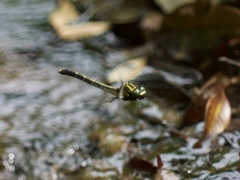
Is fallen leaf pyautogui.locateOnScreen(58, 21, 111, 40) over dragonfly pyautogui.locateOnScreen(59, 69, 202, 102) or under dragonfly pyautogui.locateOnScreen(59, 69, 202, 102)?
under

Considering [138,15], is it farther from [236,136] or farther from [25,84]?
[236,136]

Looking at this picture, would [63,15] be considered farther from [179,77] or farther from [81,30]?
[179,77]

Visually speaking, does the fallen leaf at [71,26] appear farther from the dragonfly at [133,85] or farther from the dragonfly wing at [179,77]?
the dragonfly at [133,85]

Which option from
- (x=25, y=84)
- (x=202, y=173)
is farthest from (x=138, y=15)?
(x=202, y=173)

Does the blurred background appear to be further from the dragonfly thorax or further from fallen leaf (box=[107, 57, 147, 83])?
the dragonfly thorax

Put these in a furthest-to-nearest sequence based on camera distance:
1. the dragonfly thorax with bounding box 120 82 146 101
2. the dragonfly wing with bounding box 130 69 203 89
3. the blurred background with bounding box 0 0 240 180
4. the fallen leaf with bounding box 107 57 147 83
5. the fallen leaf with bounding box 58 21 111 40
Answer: the fallen leaf with bounding box 58 21 111 40 < the fallen leaf with bounding box 107 57 147 83 < the dragonfly wing with bounding box 130 69 203 89 < the blurred background with bounding box 0 0 240 180 < the dragonfly thorax with bounding box 120 82 146 101

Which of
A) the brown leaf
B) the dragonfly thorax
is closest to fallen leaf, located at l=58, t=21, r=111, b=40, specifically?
the brown leaf

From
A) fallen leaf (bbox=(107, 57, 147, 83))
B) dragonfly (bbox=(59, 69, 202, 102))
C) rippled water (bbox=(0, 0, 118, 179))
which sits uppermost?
dragonfly (bbox=(59, 69, 202, 102))
